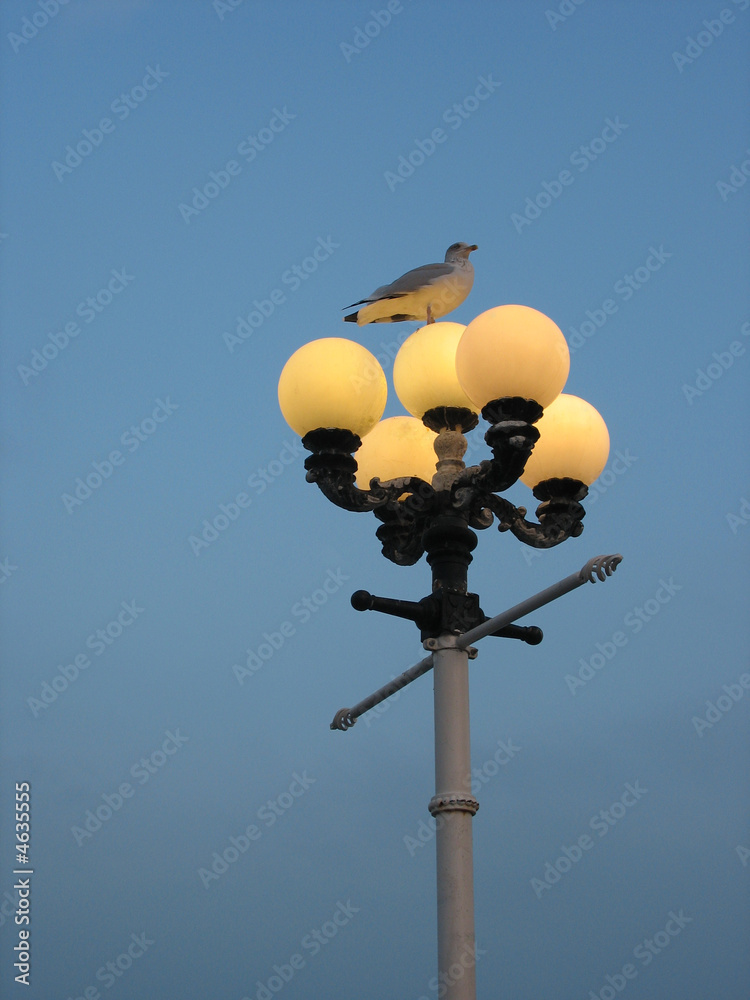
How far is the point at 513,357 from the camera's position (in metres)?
4.87

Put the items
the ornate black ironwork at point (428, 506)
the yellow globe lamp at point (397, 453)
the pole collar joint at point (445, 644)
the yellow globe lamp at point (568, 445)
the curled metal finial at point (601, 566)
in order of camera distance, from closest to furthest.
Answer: the curled metal finial at point (601, 566) < the pole collar joint at point (445, 644) < the ornate black ironwork at point (428, 506) < the yellow globe lamp at point (568, 445) < the yellow globe lamp at point (397, 453)

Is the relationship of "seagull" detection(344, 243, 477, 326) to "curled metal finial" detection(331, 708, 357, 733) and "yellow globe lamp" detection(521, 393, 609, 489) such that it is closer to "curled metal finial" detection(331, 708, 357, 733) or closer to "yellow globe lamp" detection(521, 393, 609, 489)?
"yellow globe lamp" detection(521, 393, 609, 489)

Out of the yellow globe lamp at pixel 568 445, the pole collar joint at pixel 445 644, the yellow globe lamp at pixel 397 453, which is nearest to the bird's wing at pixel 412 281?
the yellow globe lamp at pixel 397 453

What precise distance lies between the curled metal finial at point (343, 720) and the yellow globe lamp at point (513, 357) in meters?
1.55

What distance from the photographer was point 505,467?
4922 mm

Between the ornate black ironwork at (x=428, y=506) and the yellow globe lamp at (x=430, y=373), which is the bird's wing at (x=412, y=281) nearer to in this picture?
the yellow globe lamp at (x=430, y=373)

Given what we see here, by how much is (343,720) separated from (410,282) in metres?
2.19

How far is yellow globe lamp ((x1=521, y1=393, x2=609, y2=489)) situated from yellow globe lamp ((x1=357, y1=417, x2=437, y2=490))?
1.66 feet

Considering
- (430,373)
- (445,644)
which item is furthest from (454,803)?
(430,373)

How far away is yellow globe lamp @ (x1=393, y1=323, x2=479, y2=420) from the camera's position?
5.62 metres

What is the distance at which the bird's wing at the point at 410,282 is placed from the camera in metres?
6.00

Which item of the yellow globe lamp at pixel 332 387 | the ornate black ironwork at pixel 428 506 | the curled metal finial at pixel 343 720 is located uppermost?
the yellow globe lamp at pixel 332 387

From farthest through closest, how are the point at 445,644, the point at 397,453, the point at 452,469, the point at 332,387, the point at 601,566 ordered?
the point at 397,453, the point at 452,469, the point at 332,387, the point at 445,644, the point at 601,566

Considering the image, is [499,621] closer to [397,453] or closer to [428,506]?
[428,506]
